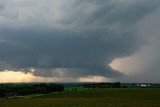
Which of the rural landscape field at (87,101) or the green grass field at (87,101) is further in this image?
the rural landscape field at (87,101)

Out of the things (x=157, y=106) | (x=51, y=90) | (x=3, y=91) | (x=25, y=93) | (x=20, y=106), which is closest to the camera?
(x=157, y=106)

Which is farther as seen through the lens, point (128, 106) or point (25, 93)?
point (25, 93)

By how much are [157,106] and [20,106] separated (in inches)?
1094

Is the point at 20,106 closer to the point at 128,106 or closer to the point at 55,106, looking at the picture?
the point at 55,106

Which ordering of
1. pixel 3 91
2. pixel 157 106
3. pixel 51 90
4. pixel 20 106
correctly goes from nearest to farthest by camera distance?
1. pixel 157 106
2. pixel 20 106
3. pixel 3 91
4. pixel 51 90

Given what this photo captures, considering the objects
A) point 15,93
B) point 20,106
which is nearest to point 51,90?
point 15,93

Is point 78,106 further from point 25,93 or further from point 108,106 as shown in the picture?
point 25,93

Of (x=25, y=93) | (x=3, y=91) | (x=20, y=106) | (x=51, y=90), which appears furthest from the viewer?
(x=51, y=90)

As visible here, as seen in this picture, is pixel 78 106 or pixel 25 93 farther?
pixel 25 93

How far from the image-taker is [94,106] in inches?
2662

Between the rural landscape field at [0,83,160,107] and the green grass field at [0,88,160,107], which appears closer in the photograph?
the green grass field at [0,88,160,107]

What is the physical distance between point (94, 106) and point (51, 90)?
104563 millimetres

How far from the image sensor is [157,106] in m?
64.5

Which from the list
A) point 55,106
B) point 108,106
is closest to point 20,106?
point 55,106
